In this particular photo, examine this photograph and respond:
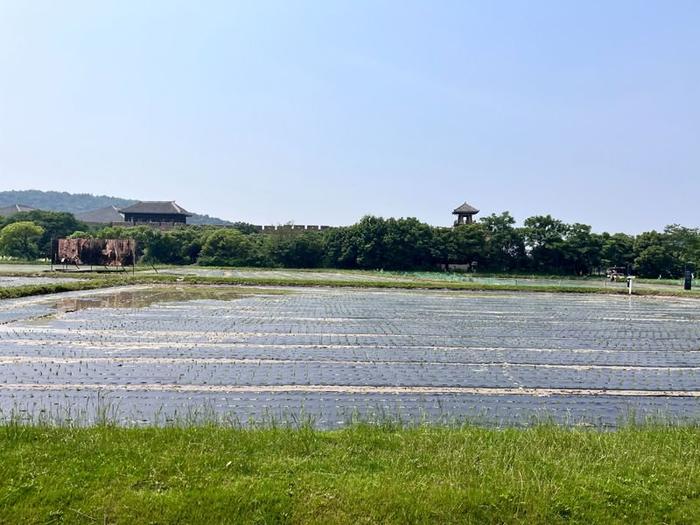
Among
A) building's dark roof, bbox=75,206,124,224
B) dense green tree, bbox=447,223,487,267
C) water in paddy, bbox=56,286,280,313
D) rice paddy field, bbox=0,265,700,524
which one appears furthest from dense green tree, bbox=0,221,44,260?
rice paddy field, bbox=0,265,700,524

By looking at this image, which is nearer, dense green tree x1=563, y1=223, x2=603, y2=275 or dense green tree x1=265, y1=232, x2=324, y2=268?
dense green tree x1=563, y1=223, x2=603, y2=275

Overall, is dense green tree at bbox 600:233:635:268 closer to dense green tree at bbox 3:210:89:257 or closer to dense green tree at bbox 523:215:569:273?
dense green tree at bbox 523:215:569:273

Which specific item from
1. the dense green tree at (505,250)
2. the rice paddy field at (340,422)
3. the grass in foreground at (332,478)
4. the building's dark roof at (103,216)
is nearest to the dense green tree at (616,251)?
the dense green tree at (505,250)

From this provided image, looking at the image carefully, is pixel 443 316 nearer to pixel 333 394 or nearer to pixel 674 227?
pixel 333 394

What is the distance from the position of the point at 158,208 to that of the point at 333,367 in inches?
3285

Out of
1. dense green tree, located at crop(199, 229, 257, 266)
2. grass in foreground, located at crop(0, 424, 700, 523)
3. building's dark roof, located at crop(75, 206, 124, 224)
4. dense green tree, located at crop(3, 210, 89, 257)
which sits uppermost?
building's dark roof, located at crop(75, 206, 124, 224)

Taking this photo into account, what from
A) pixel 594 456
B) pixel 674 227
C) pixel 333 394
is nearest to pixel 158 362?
pixel 333 394

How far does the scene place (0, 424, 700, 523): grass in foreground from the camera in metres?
3.48

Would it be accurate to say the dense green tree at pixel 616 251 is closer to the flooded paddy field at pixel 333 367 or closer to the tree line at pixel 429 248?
the tree line at pixel 429 248

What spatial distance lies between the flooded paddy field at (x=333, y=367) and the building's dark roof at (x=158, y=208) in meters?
71.4

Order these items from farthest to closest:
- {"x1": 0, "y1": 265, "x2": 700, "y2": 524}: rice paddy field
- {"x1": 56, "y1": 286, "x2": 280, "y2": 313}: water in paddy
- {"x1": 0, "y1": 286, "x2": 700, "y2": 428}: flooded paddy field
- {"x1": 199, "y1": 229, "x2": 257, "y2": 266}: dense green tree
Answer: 1. {"x1": 199, "y1": 229, "x2": 257, "y2": 266}: dense green tree
2. {"x1": 56, "y1": 286, "x2": 280, "y2": 313}: water in paddy
3. {"x1": 0, "y1": 286, "x2": 700, "y2": 428}: flooded paddy field
4. {"x1": 0, "y1": 265, "x2": 700, "y2": 524}: rice paddy field

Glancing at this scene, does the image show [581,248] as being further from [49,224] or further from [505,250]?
[49,224]

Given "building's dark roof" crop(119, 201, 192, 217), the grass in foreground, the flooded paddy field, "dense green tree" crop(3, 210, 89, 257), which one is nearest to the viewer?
the grass in foreground

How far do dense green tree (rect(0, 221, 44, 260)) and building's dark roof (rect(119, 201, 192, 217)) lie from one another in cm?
2402
